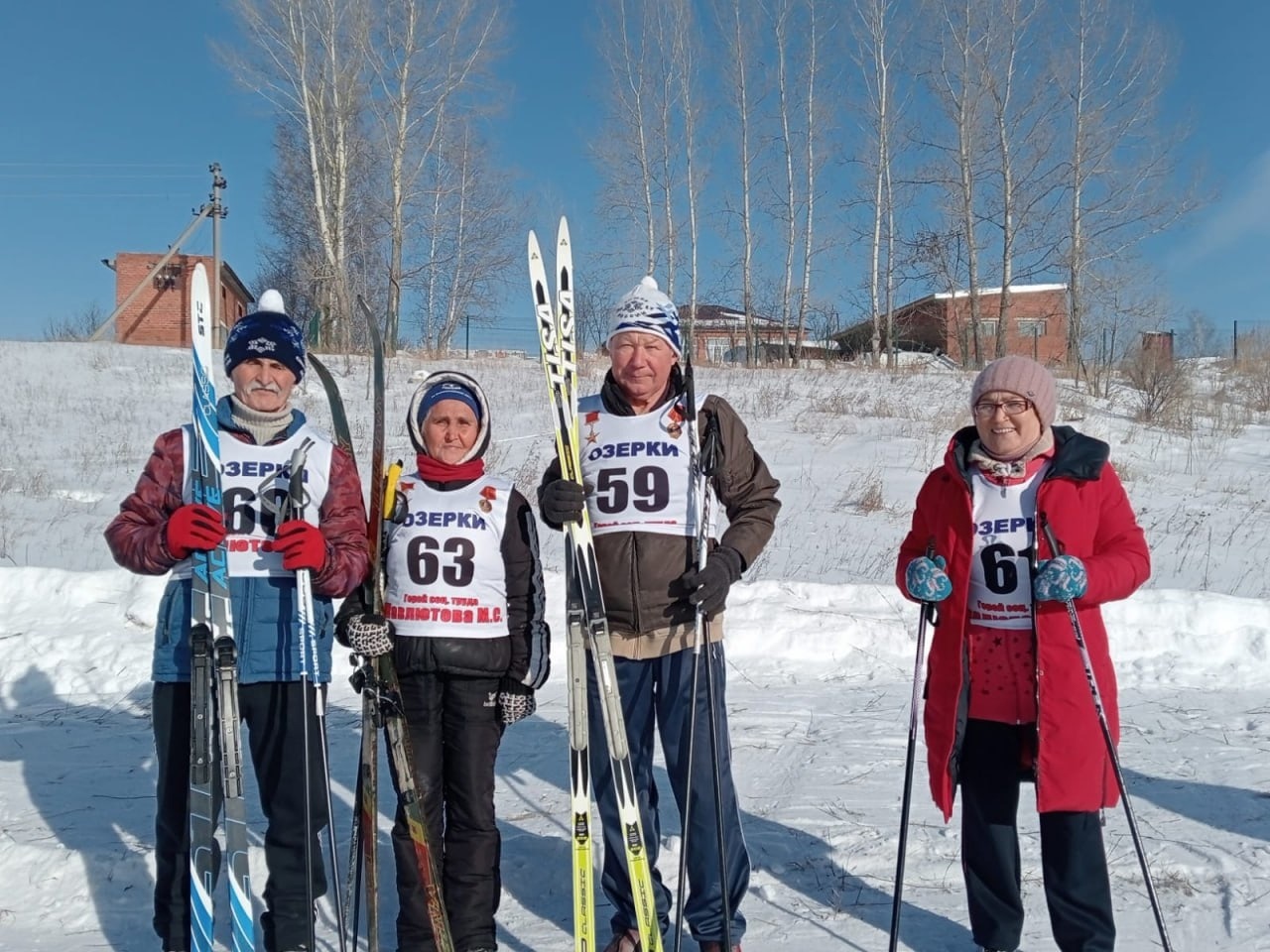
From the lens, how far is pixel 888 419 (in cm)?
1314

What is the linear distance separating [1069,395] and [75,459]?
1427 centimetres

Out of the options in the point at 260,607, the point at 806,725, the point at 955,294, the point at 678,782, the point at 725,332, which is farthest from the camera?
the point at 725,332

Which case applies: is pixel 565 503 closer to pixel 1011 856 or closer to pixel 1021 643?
pixel 1021 643

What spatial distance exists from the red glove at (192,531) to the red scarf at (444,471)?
0.56 m

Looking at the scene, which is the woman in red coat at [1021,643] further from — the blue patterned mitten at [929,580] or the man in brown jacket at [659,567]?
the man in brown jacket at [659,567]

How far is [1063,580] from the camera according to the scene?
7.48 feet

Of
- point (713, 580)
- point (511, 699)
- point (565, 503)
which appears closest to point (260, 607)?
point (511, 699)

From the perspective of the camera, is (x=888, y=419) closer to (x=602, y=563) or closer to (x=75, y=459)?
(x=75, y=459)

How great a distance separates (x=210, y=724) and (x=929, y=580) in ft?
6.36

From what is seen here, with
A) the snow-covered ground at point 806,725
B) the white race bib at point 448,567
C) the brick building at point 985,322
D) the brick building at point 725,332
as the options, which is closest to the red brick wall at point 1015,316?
the brick building at point 985,322

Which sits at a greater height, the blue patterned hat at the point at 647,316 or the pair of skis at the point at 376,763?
the blue patterned hat at the point at 647,316

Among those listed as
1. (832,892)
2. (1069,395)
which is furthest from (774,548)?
(1069,395)

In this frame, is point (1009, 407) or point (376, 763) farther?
point (376, 763)

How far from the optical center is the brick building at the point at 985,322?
71.7 ft
